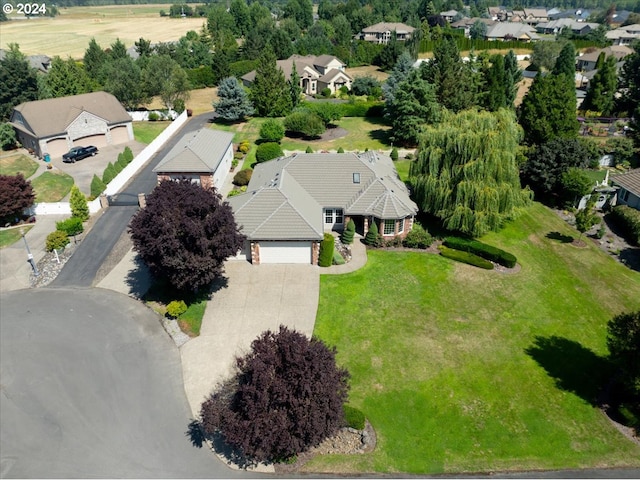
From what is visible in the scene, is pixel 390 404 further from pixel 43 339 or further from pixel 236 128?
pixel 236 128

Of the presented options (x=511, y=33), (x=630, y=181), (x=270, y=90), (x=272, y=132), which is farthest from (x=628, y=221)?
(x=511, y=33)

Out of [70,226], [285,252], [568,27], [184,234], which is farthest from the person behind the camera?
[568,27]

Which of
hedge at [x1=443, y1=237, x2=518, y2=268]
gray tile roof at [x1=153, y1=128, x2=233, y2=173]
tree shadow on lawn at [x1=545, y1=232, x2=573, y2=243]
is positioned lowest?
tree shadow on lawn at [x1=545, y1=232, x2=573, y2=243]

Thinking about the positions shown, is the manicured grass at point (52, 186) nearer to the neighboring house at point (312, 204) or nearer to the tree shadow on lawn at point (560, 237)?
the neighboring house at point (312, 204)

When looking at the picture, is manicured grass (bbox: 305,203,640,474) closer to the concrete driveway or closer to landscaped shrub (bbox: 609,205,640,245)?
the concrete driveway

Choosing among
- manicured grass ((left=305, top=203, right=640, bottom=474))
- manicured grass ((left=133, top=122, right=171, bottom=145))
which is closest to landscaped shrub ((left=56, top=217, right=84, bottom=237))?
manicured grass ((left=305, top=203, right=640, bottom=474))

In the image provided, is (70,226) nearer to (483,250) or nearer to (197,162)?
(197,162)
